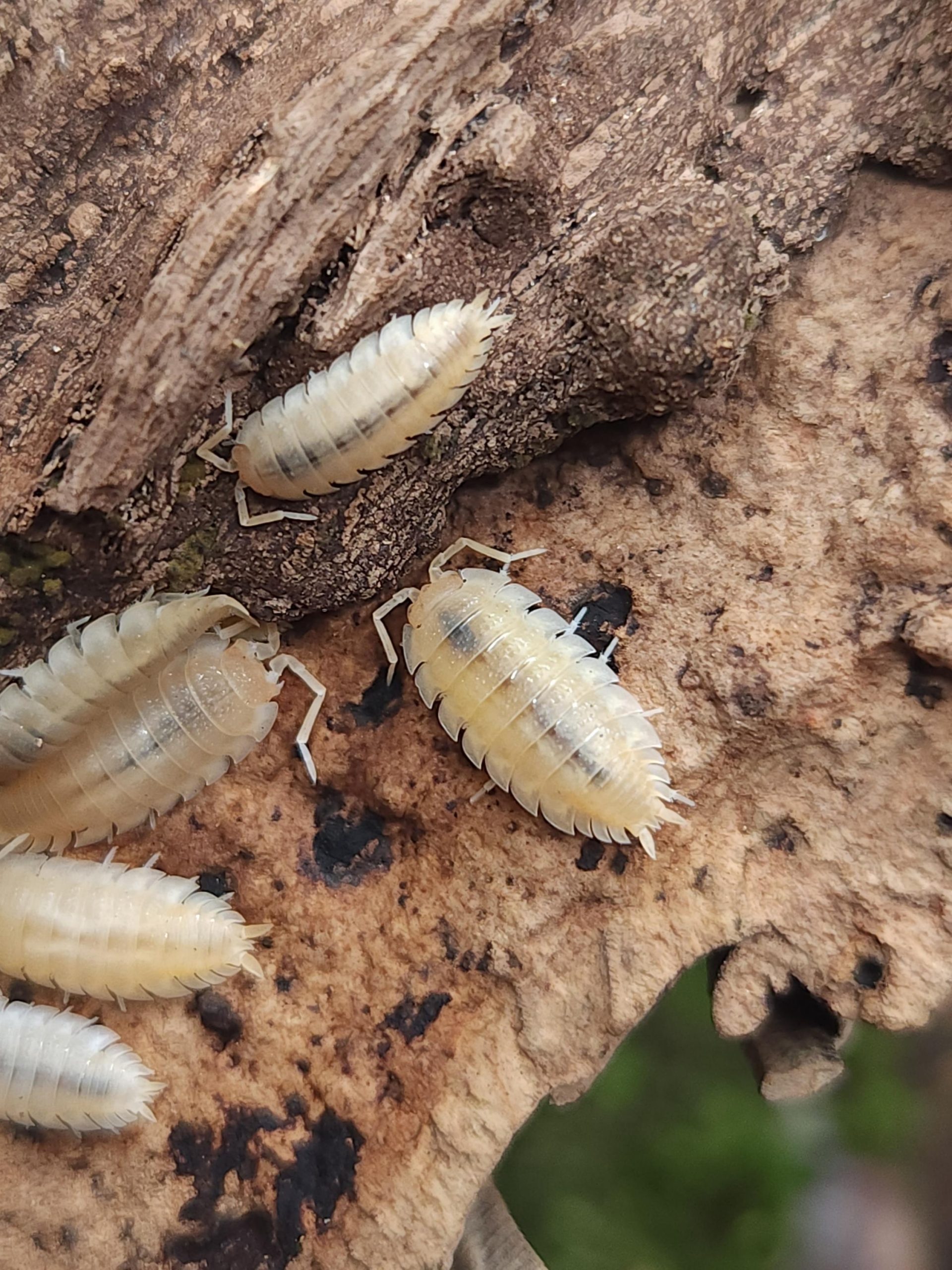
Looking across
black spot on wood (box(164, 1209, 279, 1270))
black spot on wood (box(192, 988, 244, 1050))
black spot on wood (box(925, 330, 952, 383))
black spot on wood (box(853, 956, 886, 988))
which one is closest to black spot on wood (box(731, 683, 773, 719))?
black spot on wood (box(853, 956, 886, 988))

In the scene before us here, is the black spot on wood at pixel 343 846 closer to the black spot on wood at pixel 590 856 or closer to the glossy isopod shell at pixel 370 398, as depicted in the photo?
the black spot on wood at pixel 590 856

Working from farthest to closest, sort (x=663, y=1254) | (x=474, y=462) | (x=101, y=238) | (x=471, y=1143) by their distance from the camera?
(x=663, y=1254) < (x=474, y=462) < (x=471, y=1143) < (x=101, y=238)

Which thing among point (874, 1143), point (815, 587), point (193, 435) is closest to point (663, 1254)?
point (874, 1143)

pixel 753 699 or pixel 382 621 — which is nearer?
pixel 753 699

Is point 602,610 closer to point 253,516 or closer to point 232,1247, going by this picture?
point 253,516

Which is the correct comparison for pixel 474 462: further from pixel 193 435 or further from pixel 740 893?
pixel 740 893

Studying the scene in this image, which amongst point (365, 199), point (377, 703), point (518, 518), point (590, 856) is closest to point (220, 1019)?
point (377, 703)

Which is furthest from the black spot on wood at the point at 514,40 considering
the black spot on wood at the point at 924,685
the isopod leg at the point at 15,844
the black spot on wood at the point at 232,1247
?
the black spot on wood at the point at 232,1247
